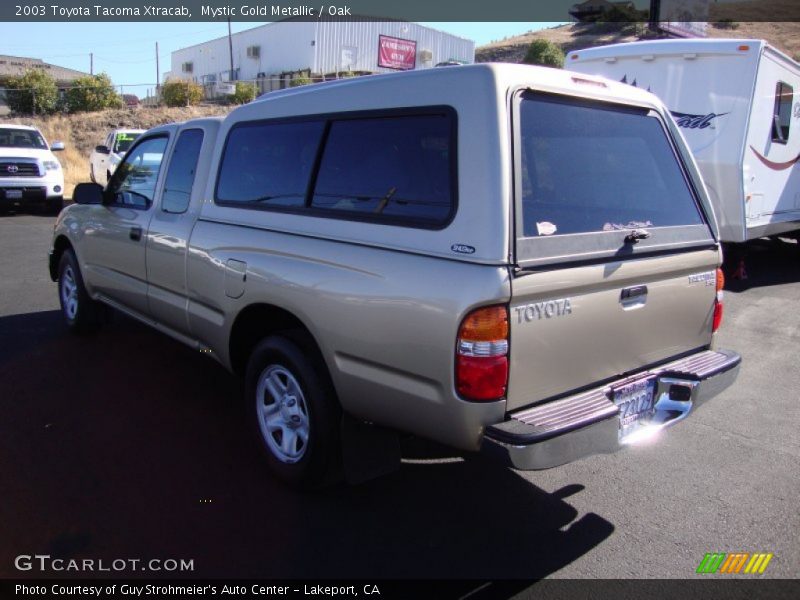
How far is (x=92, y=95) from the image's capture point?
34719mm

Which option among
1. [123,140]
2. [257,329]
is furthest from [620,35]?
[257,329]

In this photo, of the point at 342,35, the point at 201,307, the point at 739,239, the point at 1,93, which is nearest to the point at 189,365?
the point at 201,307

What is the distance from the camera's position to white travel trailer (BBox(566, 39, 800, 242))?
8.36m

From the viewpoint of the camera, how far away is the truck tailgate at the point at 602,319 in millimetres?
2686

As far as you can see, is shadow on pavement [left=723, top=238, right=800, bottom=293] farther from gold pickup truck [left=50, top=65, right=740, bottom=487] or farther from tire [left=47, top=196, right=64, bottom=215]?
tire [left=47, top=196, right=64, bottom=215]

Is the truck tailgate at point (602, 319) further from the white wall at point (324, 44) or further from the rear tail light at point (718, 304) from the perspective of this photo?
the white wall at point (324, 44)

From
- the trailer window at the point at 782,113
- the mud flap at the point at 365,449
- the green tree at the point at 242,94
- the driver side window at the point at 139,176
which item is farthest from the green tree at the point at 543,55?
the mud flap at the point at 365,449

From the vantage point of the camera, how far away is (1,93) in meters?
33.0

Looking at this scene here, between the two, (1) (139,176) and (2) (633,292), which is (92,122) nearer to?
(1) (139,176)

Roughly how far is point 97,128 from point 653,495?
3340 cm

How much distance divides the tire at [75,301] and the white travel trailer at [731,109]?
7.36 m

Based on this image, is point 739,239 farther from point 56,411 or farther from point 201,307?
point 56,411

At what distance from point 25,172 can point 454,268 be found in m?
14.8

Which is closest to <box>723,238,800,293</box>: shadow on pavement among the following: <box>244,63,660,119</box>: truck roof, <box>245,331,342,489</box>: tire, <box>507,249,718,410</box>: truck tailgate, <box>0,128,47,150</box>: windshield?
<box>507,249,718,410</box>: truck tailgate
